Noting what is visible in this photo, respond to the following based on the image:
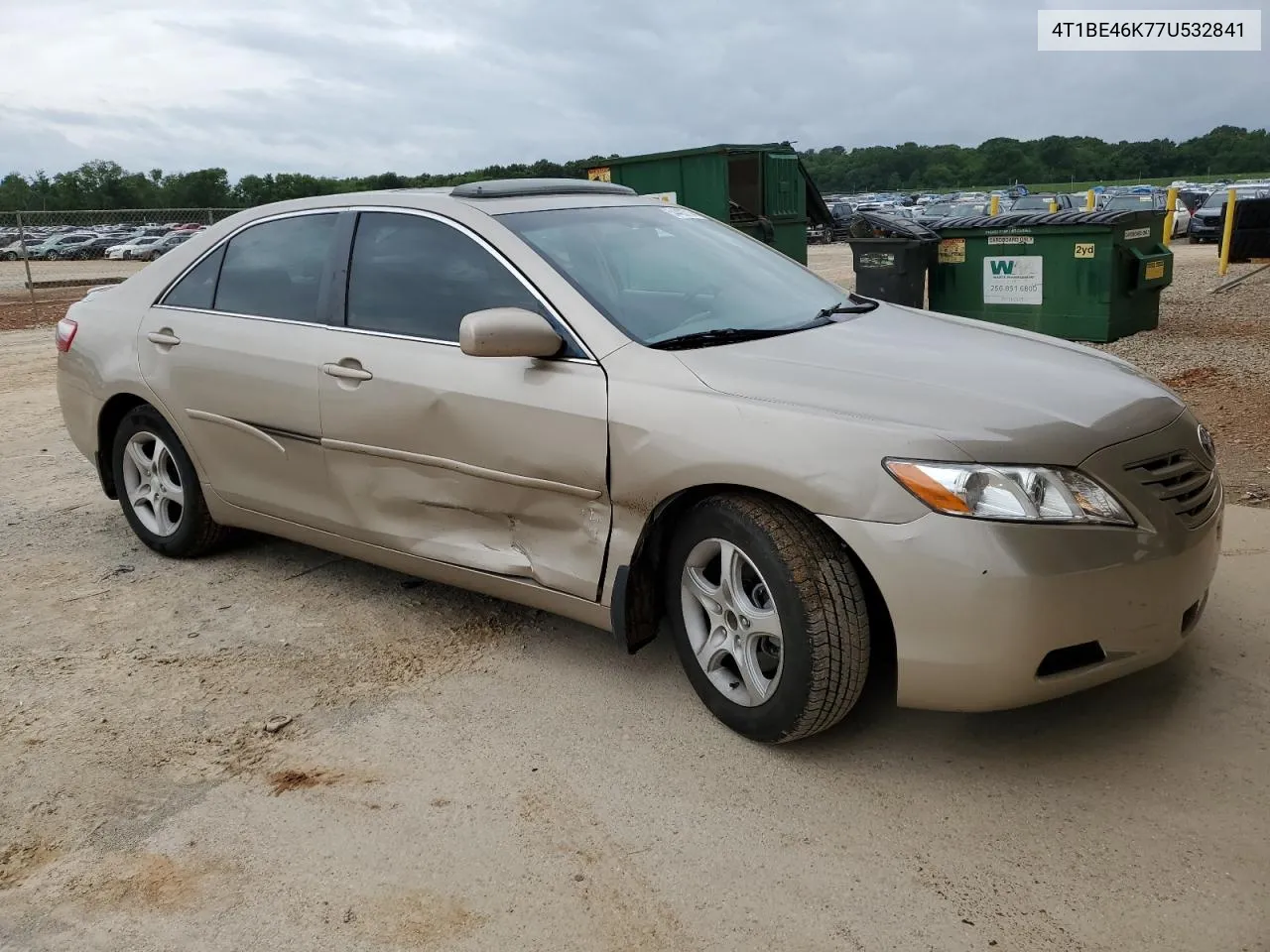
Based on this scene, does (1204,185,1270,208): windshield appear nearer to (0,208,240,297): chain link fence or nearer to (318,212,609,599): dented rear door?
(318,212,609,599): dented rear door

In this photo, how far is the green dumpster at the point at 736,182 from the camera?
14.0m

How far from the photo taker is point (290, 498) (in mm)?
4352

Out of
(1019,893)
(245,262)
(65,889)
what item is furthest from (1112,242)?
(65,889)

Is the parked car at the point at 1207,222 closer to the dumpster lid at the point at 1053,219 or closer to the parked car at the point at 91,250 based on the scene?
the dumpster lid at the point at 1053,219

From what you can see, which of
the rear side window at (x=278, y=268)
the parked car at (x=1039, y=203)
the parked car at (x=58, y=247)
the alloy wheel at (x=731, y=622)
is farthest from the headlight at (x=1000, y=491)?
the parked car at (x=58, y=247)

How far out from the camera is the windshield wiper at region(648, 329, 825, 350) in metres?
3.42

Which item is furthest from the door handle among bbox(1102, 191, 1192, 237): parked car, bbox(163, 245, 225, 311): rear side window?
bbox(1102, 191, 1192, 237): parked car

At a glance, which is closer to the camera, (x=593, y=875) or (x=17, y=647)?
(x=593, y=875)

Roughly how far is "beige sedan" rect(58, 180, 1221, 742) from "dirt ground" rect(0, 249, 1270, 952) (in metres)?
0.29

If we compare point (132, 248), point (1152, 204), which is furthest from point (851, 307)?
point (132, 248)

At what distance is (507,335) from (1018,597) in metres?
1.62

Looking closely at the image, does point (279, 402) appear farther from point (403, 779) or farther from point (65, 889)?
point (65, 889)

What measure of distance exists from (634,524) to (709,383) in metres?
0.48

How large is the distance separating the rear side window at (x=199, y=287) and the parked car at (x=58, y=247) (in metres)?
47.2
